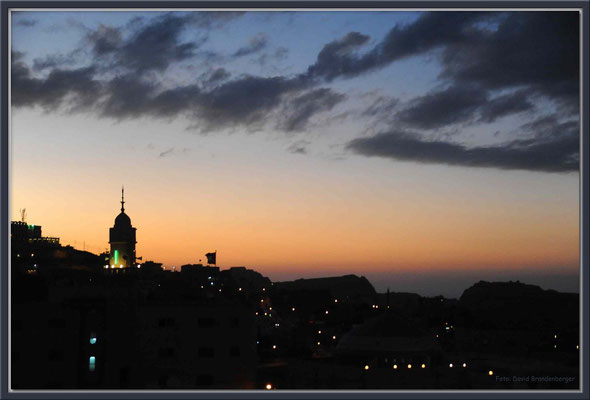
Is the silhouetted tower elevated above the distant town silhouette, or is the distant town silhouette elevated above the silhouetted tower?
the silhouetted tower

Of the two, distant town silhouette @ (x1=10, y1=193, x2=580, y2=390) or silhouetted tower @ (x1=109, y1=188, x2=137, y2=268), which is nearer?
distant town silhouette @ (x1=10, y1=193, x2=580, y2=390)

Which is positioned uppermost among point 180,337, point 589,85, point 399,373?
point 589,85

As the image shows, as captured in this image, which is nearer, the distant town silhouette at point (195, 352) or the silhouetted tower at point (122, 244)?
the distant town silhouette at point (195, 352)

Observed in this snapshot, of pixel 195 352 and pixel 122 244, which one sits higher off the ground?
pixel 122 244

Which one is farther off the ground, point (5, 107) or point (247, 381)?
point (5, 107)

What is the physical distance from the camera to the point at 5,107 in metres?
5.14

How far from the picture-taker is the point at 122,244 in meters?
28.1

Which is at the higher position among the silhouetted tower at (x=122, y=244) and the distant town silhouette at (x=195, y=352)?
the silhouetted tower at (x=122, y=244)

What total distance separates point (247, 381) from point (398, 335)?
27.2 ft

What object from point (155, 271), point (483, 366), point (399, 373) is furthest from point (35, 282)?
point (155, 271)

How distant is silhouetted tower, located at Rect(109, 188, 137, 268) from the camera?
91.8ft

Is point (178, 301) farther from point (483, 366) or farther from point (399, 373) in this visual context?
point (483, 366)

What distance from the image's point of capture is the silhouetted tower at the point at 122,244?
27969 millimetres

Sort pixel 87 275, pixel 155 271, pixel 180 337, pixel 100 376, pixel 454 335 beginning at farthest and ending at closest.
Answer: pixel 155 271, pixel 454 335, pixel 87 275, pixel 180 337, pixel 100 376
